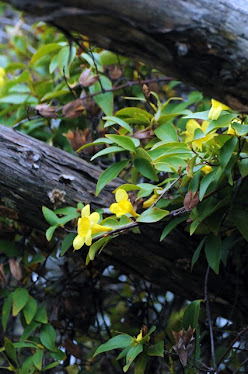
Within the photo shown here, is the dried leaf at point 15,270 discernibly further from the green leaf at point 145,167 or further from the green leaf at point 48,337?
the green leaf at point 145,167

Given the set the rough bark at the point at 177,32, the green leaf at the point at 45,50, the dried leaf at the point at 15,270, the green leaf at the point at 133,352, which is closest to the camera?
the rough bark at the point at 177,32

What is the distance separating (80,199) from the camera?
47.5 inches

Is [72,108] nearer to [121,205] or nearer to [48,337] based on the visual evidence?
[121,205]

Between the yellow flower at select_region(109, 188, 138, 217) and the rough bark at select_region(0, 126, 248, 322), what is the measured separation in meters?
0.17

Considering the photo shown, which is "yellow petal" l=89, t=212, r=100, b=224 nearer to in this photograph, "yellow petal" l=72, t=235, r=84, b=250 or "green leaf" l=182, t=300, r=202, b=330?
"yellow petal" l=72, t=235, r=84, b=250

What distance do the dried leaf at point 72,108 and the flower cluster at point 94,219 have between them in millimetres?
468

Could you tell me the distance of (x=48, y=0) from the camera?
599mm

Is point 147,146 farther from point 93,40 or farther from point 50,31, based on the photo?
point 50,31

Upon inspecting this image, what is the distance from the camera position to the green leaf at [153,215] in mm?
1014

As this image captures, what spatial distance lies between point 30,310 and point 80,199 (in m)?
0.35

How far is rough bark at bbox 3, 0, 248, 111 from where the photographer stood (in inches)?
24.5

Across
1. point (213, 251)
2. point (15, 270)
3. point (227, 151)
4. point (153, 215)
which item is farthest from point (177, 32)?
point (15, 270)

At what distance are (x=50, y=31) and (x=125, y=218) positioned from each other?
1.11 m

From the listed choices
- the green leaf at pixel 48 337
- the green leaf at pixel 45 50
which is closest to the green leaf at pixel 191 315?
the green leaf at pixel 48 337
